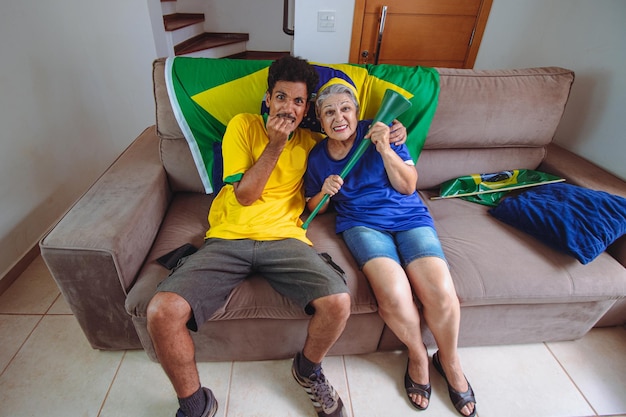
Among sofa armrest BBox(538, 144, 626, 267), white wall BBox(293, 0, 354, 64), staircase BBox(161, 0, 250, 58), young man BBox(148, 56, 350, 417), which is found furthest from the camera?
staircase BBox(161, 0, 250, 58)

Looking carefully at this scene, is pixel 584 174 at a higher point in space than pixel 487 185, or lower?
higher

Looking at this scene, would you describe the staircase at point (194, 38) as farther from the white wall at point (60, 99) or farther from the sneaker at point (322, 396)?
the sneaker at point (322, 396)

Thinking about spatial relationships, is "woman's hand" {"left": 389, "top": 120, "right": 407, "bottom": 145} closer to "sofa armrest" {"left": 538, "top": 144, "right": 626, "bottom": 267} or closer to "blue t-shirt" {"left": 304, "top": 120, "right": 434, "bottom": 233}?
"blue t-shirt" {"left": 304, "top": 120, "right": 434, "bottom": 233}

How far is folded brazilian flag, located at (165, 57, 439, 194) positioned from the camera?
1.39 meters

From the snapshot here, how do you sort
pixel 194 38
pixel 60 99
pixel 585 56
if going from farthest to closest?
1. pixel 194 38
2. pixel 60 99
3. pixel 585 56

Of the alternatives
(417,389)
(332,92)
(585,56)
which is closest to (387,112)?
(332,92)

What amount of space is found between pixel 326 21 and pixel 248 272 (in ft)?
5.59

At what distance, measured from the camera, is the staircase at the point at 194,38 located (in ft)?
10.1

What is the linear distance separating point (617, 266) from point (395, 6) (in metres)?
1.89

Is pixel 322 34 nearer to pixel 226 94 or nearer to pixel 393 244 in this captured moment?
pixel 226 94

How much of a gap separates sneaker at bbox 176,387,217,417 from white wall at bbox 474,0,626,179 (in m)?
2.03

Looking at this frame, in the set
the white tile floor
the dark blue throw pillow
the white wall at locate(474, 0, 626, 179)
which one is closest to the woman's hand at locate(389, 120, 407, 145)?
the dark blue throw pillow

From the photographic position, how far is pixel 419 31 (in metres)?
2.23

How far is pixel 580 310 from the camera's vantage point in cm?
130
